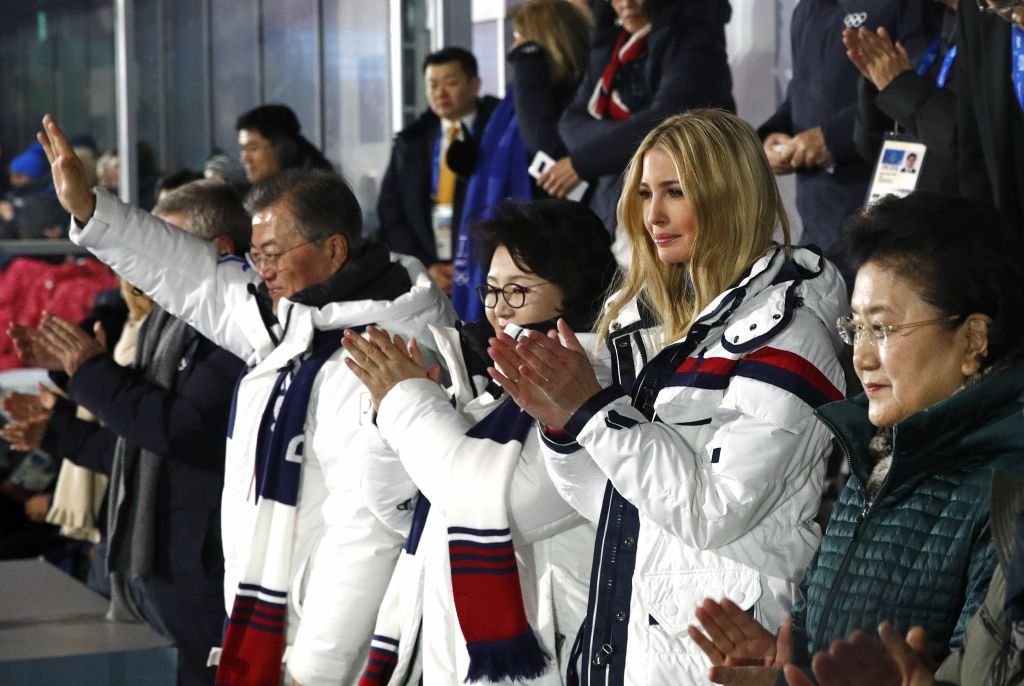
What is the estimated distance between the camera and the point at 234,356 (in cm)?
395

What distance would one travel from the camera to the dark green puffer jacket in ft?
6.24

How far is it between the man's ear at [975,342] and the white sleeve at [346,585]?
4.63 ft

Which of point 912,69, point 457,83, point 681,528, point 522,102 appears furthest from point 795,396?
point 457,83

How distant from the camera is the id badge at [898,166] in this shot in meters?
3.52

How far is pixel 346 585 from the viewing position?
10.4 ft

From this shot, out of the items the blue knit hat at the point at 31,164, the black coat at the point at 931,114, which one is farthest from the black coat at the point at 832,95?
the blue knit hat at the point at 31,164

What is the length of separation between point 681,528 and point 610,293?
0.71 metres

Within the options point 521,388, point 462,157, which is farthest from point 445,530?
point 462,157

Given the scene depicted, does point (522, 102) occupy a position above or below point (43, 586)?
above

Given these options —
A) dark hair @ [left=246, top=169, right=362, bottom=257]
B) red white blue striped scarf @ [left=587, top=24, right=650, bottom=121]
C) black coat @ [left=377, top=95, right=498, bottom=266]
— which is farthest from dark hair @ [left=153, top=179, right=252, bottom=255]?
black coat @ [left=377, top=95, right=498, bottom=266]

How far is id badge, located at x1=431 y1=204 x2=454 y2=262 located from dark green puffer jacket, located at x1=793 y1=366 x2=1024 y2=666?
157 inches

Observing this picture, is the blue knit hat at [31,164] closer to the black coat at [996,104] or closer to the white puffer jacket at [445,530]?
the white puffer jacket at [445,530]

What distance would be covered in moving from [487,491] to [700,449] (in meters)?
0.44

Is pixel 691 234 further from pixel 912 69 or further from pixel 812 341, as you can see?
pixel 912 69
